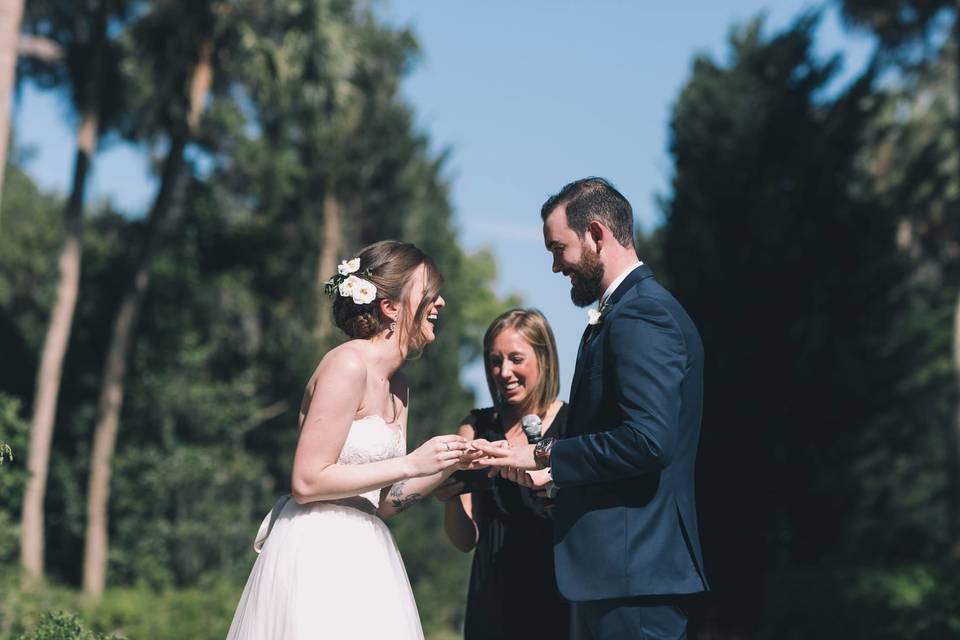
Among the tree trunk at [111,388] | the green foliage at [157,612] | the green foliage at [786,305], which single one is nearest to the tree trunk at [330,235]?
the tree trunk at [111,388]

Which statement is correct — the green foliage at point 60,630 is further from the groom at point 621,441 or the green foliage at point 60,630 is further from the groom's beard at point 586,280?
the groom's beard at point 586,280

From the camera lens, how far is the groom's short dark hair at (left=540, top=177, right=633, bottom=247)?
13.9ft

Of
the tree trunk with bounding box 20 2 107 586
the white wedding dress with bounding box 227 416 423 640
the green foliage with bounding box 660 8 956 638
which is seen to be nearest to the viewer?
the white wedding dress with bounding box 227 416 423 640

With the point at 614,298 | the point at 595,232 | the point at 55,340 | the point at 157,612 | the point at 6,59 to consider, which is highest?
the point at 6,59

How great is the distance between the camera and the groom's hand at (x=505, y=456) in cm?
440

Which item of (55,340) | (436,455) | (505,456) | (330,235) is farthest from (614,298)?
(330,235)

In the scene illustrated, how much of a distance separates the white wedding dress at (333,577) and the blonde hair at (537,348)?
3.10 feet

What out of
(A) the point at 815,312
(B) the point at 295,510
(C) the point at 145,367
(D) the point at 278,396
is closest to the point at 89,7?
(C) the point at 145,367

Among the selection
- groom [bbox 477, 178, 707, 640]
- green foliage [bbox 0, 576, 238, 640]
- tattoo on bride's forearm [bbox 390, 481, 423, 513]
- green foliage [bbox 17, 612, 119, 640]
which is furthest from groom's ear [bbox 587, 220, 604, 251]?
green foliage [bbox 0, 576, 238, 640]

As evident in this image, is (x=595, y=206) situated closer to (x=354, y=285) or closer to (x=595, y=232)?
(x=595, y=232)

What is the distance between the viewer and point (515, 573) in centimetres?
507

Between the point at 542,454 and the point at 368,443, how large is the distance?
2.01ft

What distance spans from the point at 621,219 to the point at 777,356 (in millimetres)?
14307

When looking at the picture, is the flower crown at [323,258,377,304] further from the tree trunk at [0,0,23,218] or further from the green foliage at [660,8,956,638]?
the green foliage at [660,8,956,638]
